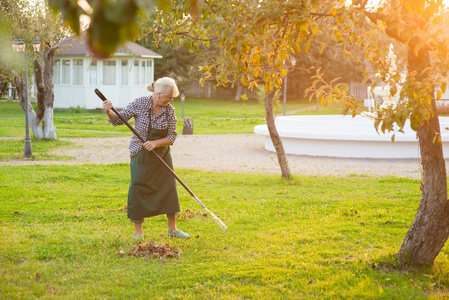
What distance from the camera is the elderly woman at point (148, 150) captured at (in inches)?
243

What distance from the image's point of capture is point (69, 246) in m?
6.07

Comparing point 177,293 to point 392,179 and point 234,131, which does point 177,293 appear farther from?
point 234,131

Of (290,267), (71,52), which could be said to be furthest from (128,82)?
(290,267)

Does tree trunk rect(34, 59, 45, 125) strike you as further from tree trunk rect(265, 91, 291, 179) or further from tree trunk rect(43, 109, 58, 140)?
tree trunk rect(265, 91, 291, 179)

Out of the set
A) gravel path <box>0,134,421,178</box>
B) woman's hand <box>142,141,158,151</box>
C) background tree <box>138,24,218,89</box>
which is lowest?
gravel path <box>0,134,421,178</box>

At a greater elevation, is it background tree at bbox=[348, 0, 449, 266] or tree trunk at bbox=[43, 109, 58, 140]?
background tree at bbox=[348, 0, 449, 266]

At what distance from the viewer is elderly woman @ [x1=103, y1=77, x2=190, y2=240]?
6.16 m

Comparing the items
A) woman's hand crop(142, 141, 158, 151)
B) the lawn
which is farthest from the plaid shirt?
the lawn

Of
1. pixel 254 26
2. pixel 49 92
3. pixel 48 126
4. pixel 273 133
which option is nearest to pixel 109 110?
pixel 254 26

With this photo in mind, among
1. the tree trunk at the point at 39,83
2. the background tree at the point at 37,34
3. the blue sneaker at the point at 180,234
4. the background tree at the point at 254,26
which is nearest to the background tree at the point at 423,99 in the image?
the background tree at the point at 254,26

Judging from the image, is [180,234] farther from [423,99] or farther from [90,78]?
[90,78]

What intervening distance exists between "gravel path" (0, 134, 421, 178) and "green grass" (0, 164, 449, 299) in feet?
9.96

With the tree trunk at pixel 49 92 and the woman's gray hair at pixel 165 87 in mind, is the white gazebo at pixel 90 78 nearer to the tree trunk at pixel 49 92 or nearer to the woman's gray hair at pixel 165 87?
the tree trunk at pixel 49 92

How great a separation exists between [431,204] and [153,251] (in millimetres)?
2618
